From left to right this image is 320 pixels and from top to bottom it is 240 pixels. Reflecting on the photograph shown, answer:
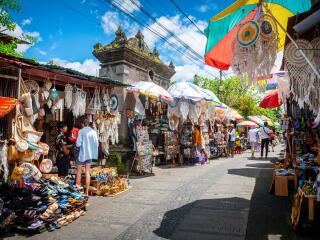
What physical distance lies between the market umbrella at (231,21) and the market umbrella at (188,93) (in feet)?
23.4

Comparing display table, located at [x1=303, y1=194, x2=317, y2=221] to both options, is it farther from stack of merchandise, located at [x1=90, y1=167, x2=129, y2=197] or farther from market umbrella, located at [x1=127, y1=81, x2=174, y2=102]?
market umbrella, located at [x1=127, y1=81, x2=174, y2=102]

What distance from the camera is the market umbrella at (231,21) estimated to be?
17.6 ft

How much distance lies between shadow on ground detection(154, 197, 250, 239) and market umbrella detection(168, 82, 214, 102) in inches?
256

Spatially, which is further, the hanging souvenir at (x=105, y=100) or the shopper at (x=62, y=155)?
the hanging souvenir at (x=105, y=100)

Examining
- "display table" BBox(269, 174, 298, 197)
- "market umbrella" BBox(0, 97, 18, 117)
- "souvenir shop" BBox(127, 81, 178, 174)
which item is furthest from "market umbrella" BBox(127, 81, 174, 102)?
"market umbrella" BBox(0, 97, 18, 117)

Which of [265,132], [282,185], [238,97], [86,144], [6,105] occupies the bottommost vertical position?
[282,185]

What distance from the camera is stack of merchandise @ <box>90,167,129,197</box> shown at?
800cm

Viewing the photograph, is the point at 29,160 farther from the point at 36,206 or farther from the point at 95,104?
the point at 95,104

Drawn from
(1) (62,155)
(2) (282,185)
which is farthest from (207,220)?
(1) (62,155)

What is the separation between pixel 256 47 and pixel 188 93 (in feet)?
26.6

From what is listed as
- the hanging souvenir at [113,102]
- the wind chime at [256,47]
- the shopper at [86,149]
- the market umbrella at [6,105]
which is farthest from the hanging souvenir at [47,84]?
the wind chime at [256,47]

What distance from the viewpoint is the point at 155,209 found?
654cm

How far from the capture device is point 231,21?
5.57 m

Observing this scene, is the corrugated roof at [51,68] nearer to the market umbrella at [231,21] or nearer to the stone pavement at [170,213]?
the stone pavement at [170,213]
